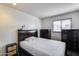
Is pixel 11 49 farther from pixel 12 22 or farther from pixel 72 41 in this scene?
pixel 72 41

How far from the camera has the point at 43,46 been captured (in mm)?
1471

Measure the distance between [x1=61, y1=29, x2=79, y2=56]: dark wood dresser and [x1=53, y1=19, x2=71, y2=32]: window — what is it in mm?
82

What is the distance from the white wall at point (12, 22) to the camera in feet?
4.75

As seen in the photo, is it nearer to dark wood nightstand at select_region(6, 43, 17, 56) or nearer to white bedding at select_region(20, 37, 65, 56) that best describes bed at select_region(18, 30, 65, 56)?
white bedding at select_region(20, 37, 65, 56)

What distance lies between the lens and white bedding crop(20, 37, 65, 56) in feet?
4.58

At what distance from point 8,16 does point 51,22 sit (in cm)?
81

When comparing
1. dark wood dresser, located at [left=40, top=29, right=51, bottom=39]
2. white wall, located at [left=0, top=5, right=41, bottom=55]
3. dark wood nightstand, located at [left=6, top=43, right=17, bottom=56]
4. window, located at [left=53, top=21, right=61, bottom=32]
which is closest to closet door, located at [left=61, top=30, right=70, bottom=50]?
window, located at [left=53, top=21, right=61, bottom=32]

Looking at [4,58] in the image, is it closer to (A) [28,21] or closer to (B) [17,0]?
(A) [28,21]

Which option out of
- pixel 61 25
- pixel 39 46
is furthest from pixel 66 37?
pixel 39 46

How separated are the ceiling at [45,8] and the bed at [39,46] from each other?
0.39 metres

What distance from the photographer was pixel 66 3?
1364mm

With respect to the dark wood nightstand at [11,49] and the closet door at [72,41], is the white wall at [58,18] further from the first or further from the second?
the dark wood nightstand at [11,49]

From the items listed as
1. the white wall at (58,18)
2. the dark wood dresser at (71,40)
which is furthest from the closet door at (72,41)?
the white wall at (58,18)

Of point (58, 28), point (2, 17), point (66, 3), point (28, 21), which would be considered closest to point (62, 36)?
point (58, 28)
